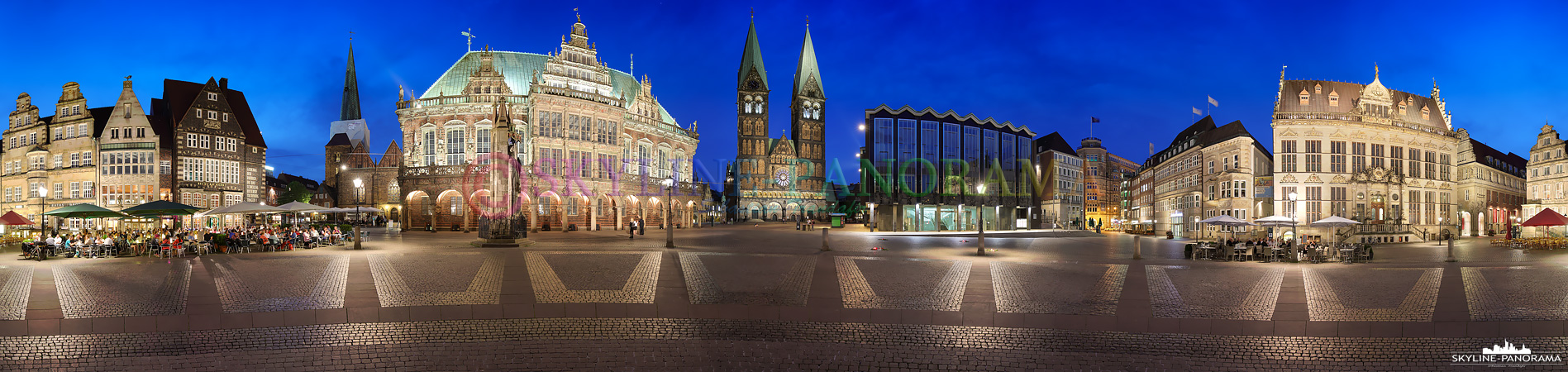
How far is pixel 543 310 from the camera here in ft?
34.6

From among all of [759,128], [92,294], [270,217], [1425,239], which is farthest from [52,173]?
[1425,239]

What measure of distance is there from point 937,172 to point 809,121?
2480 inches

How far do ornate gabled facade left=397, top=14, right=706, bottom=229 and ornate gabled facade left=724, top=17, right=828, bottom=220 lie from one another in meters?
51.2

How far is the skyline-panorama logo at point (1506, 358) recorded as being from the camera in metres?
7.84

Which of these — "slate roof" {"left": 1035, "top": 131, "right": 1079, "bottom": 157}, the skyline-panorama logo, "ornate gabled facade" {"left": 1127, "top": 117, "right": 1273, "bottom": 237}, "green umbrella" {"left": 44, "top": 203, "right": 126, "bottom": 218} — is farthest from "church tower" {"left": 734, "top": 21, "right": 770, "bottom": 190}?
the skyline-panorama logo

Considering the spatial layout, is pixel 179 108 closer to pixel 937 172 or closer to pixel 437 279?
pixel 437 279

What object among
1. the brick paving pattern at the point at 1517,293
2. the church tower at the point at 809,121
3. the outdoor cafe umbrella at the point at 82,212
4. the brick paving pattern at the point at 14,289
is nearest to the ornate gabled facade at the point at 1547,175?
the brick paving pattern at the point at 1517,293

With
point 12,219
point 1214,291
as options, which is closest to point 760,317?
point 1214,291

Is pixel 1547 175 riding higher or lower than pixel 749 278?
higher

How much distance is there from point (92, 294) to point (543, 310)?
886cm

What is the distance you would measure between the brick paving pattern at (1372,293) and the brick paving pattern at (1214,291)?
67 cm

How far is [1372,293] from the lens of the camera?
536 inches

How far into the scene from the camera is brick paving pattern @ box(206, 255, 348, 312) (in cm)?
1132

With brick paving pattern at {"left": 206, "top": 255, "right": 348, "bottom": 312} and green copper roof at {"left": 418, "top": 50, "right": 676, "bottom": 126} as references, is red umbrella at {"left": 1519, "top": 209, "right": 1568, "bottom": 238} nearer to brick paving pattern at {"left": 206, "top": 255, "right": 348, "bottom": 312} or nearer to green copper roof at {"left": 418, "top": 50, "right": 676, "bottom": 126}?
brick paving pattern at {"left": 206, "top": 255, "right": 348, "bottom": 312}
